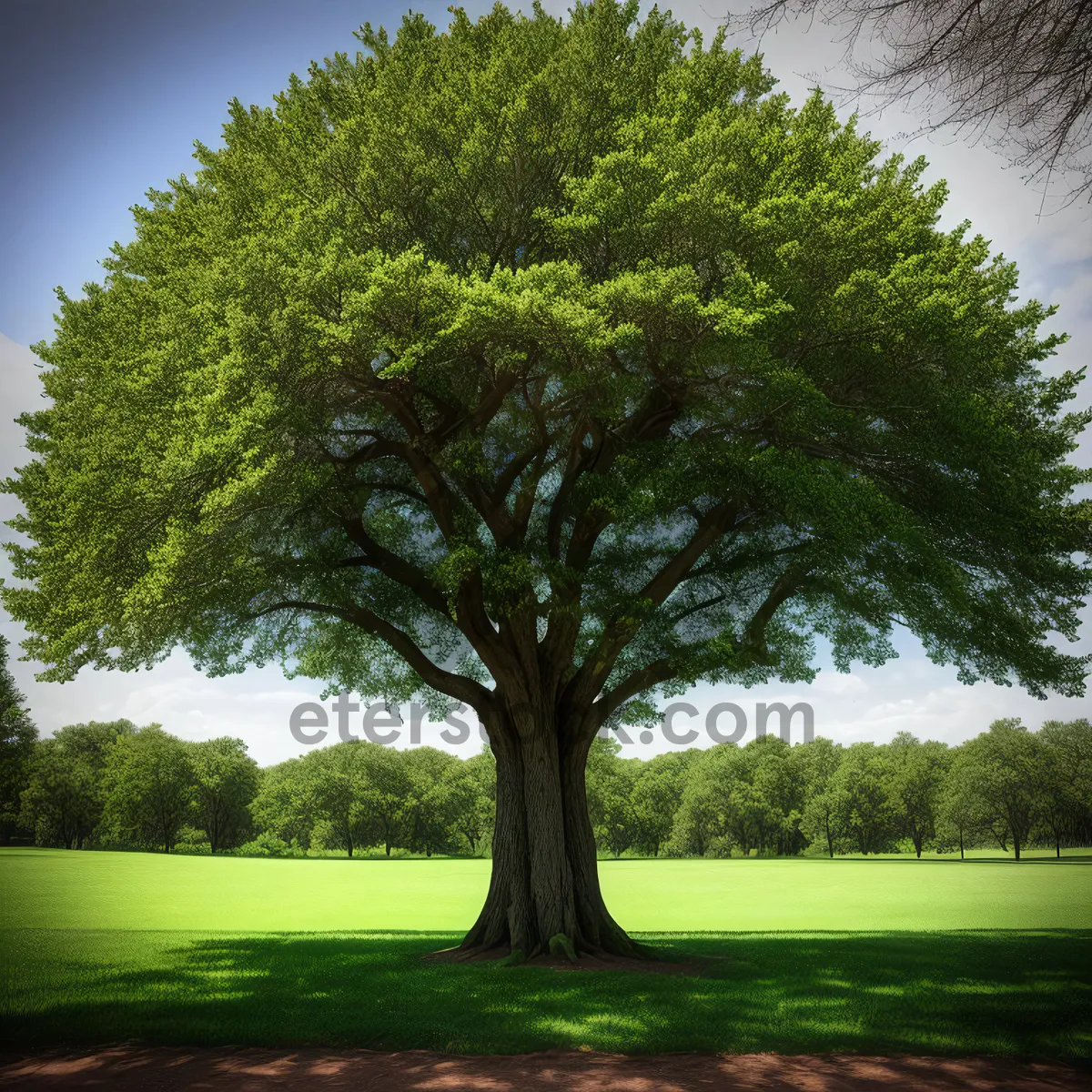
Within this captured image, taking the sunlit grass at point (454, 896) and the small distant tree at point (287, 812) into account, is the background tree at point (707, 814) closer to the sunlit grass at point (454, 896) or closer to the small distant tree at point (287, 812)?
the sunlit grass at point (454, 896)

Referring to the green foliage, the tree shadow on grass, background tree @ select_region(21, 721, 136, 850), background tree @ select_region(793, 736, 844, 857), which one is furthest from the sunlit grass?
background tree @ select_region(793, 736, 844, 857)

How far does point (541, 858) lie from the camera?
15.0 meters

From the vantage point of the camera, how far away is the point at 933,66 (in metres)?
5.73

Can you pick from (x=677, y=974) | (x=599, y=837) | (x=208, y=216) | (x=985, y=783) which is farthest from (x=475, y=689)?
(x=599, y=837)

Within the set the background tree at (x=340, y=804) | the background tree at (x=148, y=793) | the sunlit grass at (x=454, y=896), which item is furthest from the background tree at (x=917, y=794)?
the background tree at (x=148, y=793)

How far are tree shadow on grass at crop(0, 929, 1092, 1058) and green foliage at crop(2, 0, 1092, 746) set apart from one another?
16.1ft

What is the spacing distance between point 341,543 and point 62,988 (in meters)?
8.38

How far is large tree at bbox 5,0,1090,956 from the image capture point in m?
11.8

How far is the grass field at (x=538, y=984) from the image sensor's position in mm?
8750

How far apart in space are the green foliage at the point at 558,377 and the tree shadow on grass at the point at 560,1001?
16.1ft

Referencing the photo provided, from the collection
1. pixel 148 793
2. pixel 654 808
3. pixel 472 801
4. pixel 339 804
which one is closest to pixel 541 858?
pixel 148 793

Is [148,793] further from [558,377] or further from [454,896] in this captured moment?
[558,377]

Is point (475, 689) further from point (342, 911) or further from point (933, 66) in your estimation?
point (342, 911)

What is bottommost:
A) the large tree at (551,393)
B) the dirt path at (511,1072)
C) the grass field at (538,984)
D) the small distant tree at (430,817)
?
the small distant tree at (430,817)
